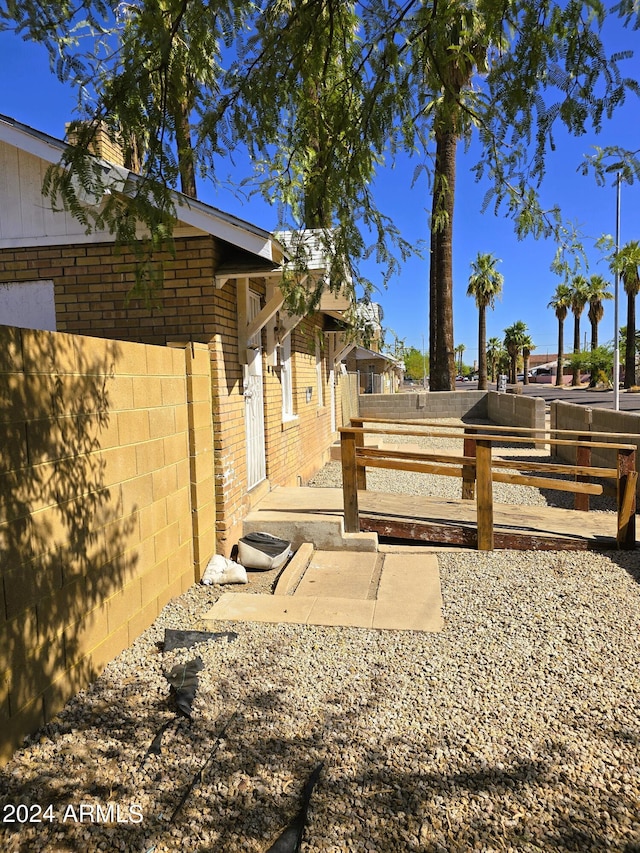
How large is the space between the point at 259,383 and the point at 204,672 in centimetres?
421

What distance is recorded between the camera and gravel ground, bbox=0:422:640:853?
232cm

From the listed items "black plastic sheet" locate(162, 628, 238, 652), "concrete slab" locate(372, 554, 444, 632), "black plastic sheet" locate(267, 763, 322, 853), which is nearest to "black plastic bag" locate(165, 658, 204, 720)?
"black plastic sheet" locate(162, 628, 238, 652)

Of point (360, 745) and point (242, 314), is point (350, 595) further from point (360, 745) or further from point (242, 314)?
point (242, 314)

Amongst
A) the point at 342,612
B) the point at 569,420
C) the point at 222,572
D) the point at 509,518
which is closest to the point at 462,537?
the point at 509,518

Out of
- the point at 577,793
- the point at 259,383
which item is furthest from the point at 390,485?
the point at 577,793

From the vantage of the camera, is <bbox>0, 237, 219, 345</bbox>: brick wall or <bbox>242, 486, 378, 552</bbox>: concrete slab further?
<bbox>242, 486, 378, 552</bbox>: concrete slab

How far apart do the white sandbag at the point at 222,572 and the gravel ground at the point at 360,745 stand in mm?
809

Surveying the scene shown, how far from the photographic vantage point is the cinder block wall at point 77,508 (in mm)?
2799

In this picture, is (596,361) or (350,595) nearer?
(350,595)

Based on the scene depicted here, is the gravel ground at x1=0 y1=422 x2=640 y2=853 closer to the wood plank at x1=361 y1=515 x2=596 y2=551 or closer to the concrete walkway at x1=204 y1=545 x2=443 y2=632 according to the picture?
the concrete walkway at x1=204 y1=545 x2=443 y2=632

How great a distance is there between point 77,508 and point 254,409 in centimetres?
391

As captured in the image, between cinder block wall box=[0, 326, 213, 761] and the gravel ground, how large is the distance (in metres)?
0.22

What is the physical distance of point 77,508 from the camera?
3342 millimetres

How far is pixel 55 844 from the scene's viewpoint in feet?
7.34
